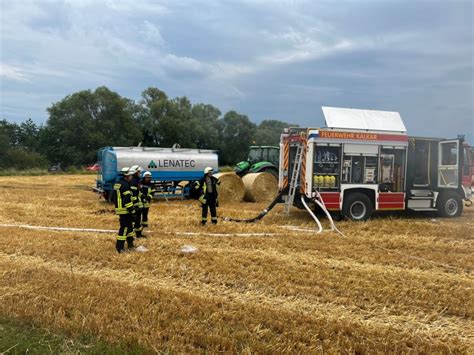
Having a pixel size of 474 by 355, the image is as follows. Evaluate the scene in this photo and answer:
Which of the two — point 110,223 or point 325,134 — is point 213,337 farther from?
point 325,134

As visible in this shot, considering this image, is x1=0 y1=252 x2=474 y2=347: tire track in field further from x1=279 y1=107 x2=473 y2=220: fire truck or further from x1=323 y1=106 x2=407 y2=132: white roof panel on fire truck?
x1=323 y1=106 x2=407 y2=132: white roof panel on fire truck

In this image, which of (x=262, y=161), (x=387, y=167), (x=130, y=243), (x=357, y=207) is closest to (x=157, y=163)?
(x=262, y=161)

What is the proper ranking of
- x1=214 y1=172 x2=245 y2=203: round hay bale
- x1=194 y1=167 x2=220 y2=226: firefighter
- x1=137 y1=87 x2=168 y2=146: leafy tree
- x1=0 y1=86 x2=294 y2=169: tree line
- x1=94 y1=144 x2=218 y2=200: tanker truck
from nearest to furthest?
x1=194 y1=167 x2=220 y2=226: firefighter < x1=214 y1=172 x2=245 y2=203: round hay bale < x1=94 y1=144 x2=218 y2=200: tanker truck < x1=0 y1=86 x2=294 y2=169: tree line < x1=137 y1=87 x2=168 y2=146: leafy tree

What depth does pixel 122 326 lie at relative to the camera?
14.3 ft

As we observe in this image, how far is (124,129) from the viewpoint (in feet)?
191

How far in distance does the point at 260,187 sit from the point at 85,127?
4461 cm

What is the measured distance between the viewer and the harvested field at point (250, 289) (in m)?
4.30

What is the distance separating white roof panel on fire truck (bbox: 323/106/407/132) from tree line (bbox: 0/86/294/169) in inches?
1408

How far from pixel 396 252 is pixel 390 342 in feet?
13.6

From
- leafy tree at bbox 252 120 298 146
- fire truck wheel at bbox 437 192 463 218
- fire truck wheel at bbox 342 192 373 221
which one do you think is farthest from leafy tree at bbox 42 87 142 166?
fire truck wheel at bbox 437 192 463 218

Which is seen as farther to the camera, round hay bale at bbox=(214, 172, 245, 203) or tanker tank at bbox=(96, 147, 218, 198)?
tanker tank at bbox=(96, 147, 218, 198)

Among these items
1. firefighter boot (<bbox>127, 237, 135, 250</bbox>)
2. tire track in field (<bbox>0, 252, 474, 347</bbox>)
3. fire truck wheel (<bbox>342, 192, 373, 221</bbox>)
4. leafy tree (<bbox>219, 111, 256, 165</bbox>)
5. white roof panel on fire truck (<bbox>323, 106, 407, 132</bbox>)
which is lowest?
tire track in field (<bbox>0, 252, 474, 347</bbox>)

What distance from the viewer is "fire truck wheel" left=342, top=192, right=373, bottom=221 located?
11.7 metres

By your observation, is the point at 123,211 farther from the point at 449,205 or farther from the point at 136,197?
the point at 449,205
